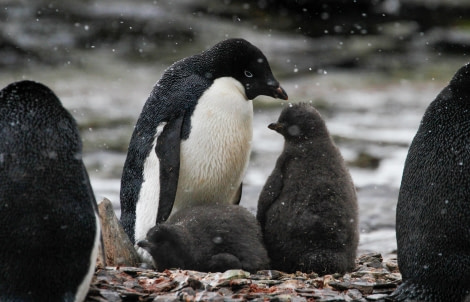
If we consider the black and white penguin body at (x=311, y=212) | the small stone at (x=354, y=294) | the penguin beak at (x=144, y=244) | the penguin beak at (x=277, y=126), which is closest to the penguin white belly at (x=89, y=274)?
the penguin beak at (x=144, y=244)

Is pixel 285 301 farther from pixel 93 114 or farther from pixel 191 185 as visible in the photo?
pixel 93 114

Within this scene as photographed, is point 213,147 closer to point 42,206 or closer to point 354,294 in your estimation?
point 354,294

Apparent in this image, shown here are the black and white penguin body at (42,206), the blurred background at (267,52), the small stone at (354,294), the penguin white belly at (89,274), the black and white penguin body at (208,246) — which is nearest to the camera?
the black and white penguin body at (42,206)

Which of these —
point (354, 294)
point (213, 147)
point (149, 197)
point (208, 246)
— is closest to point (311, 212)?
point (208, 246)

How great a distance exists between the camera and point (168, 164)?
546 cm

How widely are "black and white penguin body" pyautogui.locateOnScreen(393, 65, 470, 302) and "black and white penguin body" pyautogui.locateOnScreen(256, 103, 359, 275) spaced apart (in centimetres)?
67

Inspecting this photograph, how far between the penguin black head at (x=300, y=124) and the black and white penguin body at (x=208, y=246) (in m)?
0.66

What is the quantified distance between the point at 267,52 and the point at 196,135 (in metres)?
16.3

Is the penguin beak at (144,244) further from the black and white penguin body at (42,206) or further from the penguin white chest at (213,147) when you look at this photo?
the black and white penguin body at (42,206)

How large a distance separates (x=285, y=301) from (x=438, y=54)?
18.2 meters

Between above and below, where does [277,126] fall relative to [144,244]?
above

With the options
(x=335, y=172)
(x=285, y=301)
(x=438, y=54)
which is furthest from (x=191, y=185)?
(x=438, y=54)

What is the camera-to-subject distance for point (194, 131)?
557 cm

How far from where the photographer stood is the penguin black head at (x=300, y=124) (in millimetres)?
5277
